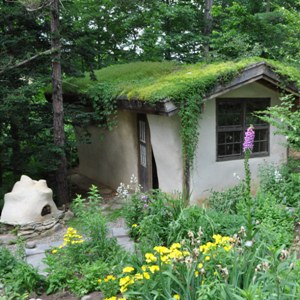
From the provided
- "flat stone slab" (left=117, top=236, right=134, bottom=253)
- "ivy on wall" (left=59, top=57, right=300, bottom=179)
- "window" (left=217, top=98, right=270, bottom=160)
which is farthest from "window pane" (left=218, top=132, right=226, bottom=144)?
"flat stone slab" (left=117, top=236, right=134, bottom=253)

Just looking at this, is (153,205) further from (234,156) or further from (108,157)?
(108,157)

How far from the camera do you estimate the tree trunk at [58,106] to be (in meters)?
7.32

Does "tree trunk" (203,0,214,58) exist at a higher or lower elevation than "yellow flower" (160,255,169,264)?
higher

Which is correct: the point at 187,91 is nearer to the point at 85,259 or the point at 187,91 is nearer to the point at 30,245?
the point at 85,259

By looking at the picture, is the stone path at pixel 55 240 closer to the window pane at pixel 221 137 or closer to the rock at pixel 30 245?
the rock at pixel 30 245

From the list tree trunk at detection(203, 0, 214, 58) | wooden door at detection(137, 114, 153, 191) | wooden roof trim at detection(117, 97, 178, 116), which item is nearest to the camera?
wooden roof trim at detection(117, 97, 178, 116)

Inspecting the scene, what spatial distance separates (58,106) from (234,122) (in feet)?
12.7

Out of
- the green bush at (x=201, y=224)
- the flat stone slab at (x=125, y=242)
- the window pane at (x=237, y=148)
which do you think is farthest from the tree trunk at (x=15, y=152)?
the window pane at (x=237, y=148)

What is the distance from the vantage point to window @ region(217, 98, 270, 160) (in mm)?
7422

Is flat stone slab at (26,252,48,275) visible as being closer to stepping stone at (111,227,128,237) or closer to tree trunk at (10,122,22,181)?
stepping stone at (111,227,128,237)

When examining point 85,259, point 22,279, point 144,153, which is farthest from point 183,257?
point 144,153

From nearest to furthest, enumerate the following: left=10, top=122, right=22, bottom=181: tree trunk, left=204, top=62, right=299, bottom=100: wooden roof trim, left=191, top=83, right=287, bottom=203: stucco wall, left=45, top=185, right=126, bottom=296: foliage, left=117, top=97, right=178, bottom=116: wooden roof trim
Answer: left=45, top=185, right=126, bottom=296: foliage, left=117, top=97, right=178, bottom=116: wooden roof trim, left=204, top=62, right=299, bottom=100: wooden roof trim, left=191, top=83, right=287, bottom=203: stucco wall, left=10, top=122, right=22, bottom=181: tree trunk

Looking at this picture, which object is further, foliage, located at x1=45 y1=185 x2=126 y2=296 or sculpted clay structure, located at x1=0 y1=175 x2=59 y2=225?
sculpted clay structure, located at x1=0 y1=175 x2=59 y2=225

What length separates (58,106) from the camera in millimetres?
7660
